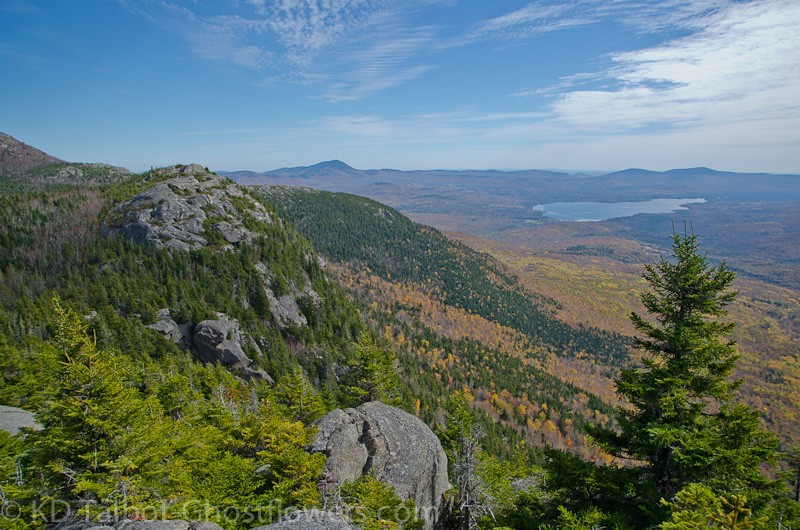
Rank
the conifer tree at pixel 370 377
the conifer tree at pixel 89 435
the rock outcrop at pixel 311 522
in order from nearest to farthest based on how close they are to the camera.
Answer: the rock outcrop at pixel 311 522, the conifer tree at pixel 89 435, the conifer tree at pixel 370 377

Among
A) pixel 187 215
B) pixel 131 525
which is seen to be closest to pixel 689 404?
pixel 131 525

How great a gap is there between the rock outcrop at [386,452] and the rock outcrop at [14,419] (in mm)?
23239

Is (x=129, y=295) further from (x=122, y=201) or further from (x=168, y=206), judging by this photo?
(x=122, y=201)

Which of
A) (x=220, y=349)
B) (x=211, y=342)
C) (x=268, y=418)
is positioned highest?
(x=268, y=418)

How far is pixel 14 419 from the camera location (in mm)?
31859

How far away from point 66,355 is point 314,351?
89403mm

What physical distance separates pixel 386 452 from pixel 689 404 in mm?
20493

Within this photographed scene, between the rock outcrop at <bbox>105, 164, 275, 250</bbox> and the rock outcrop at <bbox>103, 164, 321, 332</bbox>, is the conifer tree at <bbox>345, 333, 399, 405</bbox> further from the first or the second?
the rock outcrop at <bbox>105, 164, 275, 250</bbox>

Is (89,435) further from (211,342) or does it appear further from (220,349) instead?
(211,342)

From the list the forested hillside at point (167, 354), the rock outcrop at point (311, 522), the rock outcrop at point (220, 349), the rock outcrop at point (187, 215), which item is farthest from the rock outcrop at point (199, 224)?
the rock outcrop at point (311, 522)

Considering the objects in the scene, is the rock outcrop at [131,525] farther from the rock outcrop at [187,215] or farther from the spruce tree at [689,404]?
the rock outcrop at [187,215]

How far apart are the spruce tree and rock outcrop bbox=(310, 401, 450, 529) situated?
15972 mm

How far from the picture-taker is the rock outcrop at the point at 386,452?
88.7ft

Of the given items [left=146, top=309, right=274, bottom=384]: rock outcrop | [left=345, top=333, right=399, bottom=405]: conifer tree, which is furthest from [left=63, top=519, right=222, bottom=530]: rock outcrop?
[left=146, top=309, right=274, bottom=384]: rock outcrop
